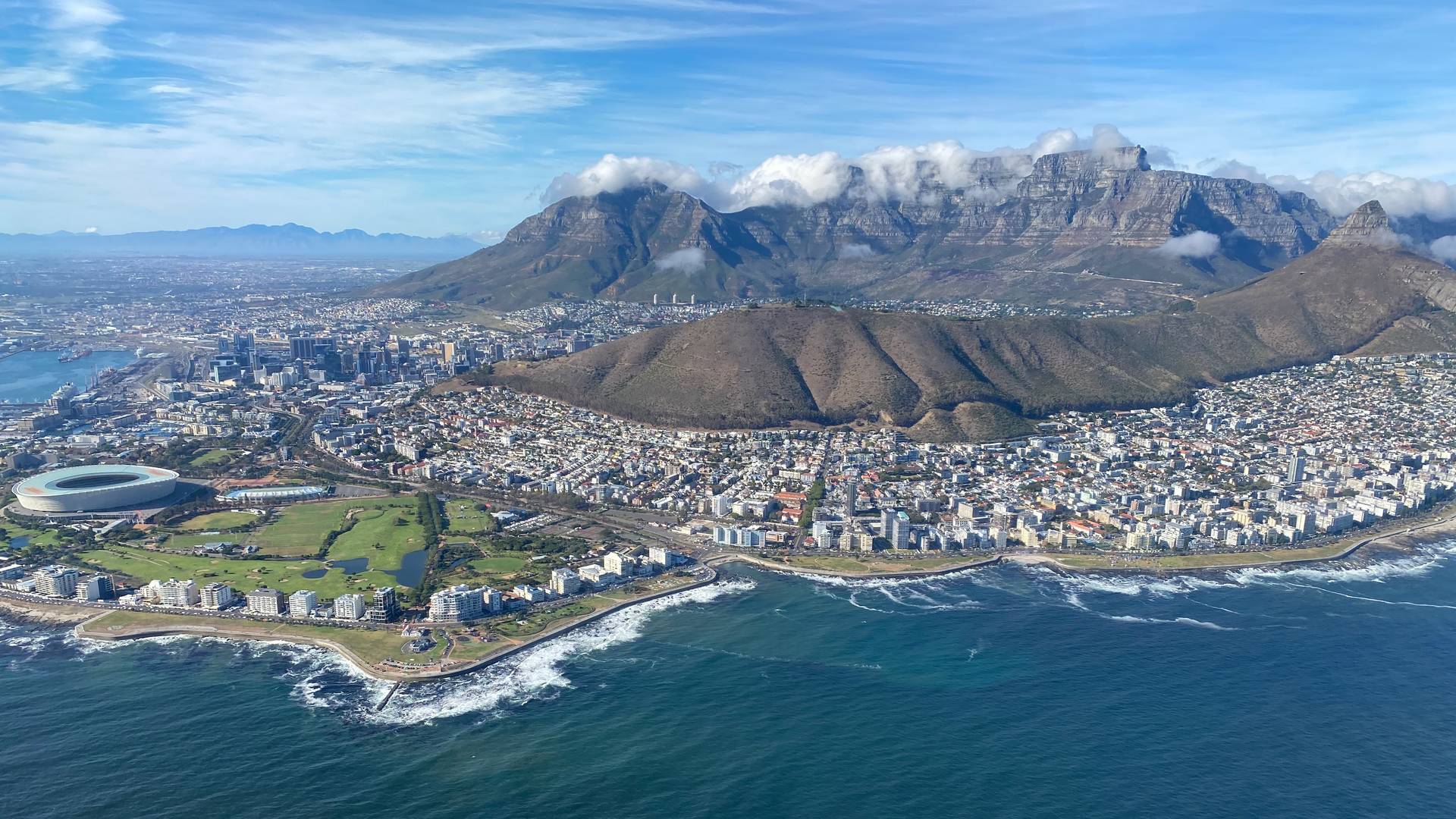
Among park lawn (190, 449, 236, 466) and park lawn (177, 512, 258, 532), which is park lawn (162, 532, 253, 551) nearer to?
park lawn (177, 512, 258, 532)

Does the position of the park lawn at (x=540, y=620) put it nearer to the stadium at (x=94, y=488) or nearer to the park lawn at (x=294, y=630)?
the park lawn at (x=294, y=630)

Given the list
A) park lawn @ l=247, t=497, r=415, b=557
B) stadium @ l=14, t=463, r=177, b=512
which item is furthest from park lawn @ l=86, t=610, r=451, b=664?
stadium @ l=14, t=463, r=177, b=512

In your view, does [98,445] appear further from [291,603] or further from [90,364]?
[90,364]

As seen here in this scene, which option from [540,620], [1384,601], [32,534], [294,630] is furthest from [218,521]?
[1384,601]

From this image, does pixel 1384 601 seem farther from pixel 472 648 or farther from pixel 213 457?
pixel 213 457

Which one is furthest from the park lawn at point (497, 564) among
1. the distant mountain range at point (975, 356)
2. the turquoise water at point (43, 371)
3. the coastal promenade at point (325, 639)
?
the turquoise water at point (43, 371)

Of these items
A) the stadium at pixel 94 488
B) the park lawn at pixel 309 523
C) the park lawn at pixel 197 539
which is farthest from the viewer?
the stadium at pixel 94 488
